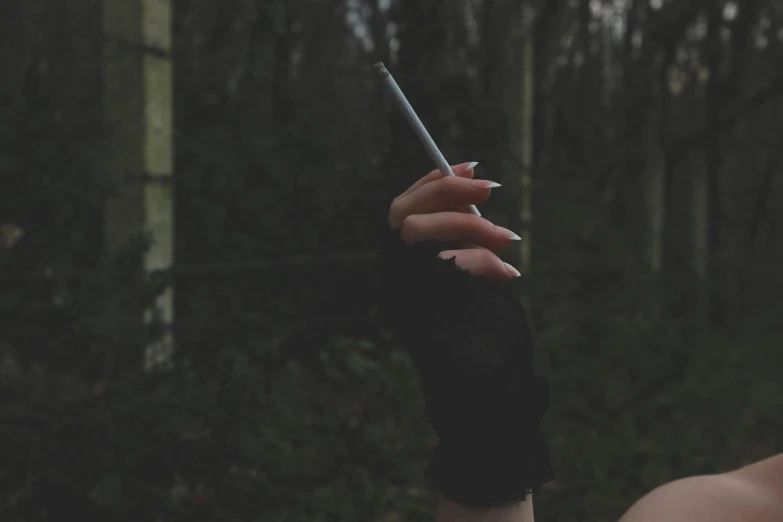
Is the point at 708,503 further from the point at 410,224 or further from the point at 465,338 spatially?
the point at 410,224

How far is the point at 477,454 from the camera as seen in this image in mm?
1004

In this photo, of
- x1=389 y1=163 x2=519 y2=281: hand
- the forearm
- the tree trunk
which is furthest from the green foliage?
x1=389 y1=163 x2=519 y2=281: hand

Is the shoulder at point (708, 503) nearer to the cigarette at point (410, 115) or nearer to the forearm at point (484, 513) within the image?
the forearm at point (484, 513)

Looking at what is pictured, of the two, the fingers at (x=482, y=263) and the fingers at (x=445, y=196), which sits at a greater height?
the fingers at (x=445, y=196)

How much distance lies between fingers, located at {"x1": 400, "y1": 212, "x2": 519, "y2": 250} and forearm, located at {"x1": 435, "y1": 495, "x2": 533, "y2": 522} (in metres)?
0.30

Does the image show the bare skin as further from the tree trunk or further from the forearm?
the tree trunk

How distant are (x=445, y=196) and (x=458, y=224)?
0.04 m

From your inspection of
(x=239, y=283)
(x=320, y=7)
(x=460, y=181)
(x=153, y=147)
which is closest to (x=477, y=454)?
(x=460, y=181)

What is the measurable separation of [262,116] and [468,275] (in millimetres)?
2282

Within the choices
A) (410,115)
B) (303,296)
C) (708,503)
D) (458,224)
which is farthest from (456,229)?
(303,296)

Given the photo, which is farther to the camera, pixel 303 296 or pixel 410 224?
pixel 303 296

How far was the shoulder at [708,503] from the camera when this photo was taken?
3.21 ft

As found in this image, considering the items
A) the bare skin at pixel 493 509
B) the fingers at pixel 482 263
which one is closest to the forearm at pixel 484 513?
the bare skin at pixel 493 509

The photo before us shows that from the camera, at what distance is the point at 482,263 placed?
97 cm
